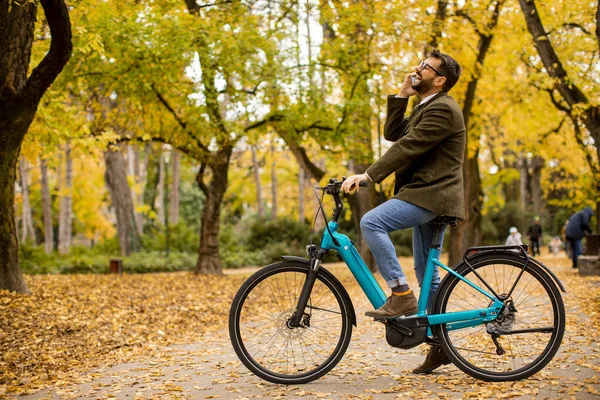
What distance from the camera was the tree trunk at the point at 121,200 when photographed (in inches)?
941

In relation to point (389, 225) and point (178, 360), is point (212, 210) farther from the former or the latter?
point (389, 225)

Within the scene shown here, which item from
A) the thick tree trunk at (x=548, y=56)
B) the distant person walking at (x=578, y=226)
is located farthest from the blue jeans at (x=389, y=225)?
the distant person walking at (x=578, y=226)

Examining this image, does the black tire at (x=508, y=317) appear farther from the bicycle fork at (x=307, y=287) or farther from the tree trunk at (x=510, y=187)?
the tree trunk at (x=510, y=187)

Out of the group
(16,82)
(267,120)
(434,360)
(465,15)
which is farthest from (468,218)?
(434,360)

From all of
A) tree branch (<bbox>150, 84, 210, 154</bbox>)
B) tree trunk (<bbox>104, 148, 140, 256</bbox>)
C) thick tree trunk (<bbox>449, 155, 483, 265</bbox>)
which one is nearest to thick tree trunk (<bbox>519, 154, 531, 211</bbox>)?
thick tree trunk (<bbox>449, 155, 483, 265</bbox>)

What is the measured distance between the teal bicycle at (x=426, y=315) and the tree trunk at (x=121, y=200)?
19.7 meters

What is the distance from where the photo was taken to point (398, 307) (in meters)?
4.40

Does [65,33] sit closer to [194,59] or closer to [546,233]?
[194,59]

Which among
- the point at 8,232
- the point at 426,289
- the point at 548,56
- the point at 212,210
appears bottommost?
the point at 426,289

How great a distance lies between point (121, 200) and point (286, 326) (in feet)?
68.5

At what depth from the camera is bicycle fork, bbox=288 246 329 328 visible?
14.9 feet

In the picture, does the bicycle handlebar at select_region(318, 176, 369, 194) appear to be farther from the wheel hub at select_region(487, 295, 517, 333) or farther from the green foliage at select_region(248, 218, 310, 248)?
the green foliage at select_region(248, 218, 310, 248)

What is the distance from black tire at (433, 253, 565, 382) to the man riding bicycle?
0.20 meters

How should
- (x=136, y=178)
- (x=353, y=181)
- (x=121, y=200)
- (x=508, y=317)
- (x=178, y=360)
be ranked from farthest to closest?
(x=136, y=178) < (x=121, y=200) < (x=178, y=360) < (x=508, y=317) < (x=353, y=181)
